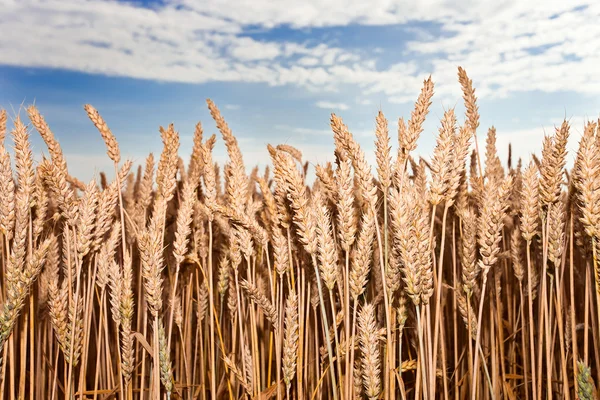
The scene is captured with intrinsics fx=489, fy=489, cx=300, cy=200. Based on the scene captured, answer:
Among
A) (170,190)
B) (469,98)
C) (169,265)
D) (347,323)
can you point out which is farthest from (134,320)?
(469,98)

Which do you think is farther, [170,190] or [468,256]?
[170,190]

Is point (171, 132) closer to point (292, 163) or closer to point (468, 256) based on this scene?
point (292, 163)

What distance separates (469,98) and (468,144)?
36.7 inches

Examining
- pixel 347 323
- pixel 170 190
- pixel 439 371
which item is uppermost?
pixel 170 190

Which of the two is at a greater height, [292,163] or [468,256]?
[292,163]

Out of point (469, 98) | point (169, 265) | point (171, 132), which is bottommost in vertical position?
point (169, 265)

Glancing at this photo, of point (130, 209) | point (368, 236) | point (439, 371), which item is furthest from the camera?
point (130, 209)

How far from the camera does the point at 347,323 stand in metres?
2.20

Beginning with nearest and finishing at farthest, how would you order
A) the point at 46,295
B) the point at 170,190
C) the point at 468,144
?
the point at 468,144
the point at 170,190
the point at 46,295

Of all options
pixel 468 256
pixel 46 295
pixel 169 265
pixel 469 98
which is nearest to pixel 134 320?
Result: pixel 169 265

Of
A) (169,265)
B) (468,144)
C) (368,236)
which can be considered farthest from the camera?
(169,265)

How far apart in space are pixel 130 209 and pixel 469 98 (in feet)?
8.55

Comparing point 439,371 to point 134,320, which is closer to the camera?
point 439,371

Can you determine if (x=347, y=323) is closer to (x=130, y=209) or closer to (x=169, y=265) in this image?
(x=169, y=265)
